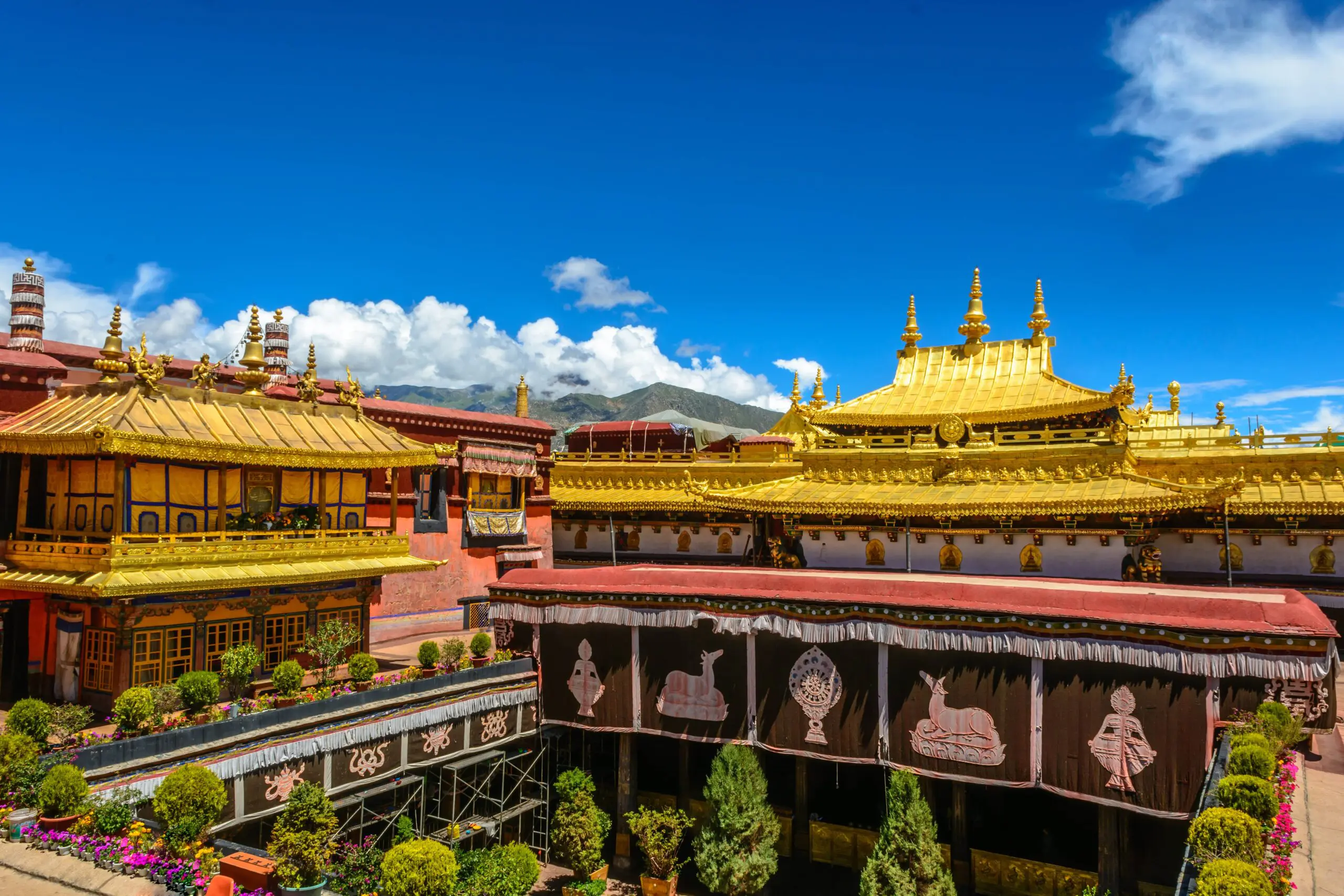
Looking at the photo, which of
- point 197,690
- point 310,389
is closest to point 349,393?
point 310,389

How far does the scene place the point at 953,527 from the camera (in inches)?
981

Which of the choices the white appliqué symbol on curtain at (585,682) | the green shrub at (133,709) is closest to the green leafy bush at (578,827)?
the white appliqué symbol on curtain at (585,682)

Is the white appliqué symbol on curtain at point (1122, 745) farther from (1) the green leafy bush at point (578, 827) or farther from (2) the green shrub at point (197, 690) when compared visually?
(2) the green shrub at point (197, 690)

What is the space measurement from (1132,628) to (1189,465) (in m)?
14.3

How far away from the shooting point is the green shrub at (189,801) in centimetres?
1226

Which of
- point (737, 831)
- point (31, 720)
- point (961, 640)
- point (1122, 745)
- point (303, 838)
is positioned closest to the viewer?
Answer: point (303, 838)

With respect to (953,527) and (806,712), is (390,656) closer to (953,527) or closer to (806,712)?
(806,712)

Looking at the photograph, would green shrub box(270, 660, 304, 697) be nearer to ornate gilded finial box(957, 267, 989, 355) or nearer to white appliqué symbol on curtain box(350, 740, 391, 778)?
white appliqué symbol on curtain box(350, 740, 391, 778)

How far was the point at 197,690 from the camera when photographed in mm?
16734

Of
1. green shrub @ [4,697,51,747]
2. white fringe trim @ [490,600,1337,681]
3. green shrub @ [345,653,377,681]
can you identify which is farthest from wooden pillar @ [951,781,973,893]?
green shrub @ [4,697,51,747]

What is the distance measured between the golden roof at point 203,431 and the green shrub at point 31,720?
5297 millimetres

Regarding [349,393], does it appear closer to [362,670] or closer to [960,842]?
[362,670]

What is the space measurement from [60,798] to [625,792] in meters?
10.7

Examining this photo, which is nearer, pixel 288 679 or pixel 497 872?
pixel 497 872
